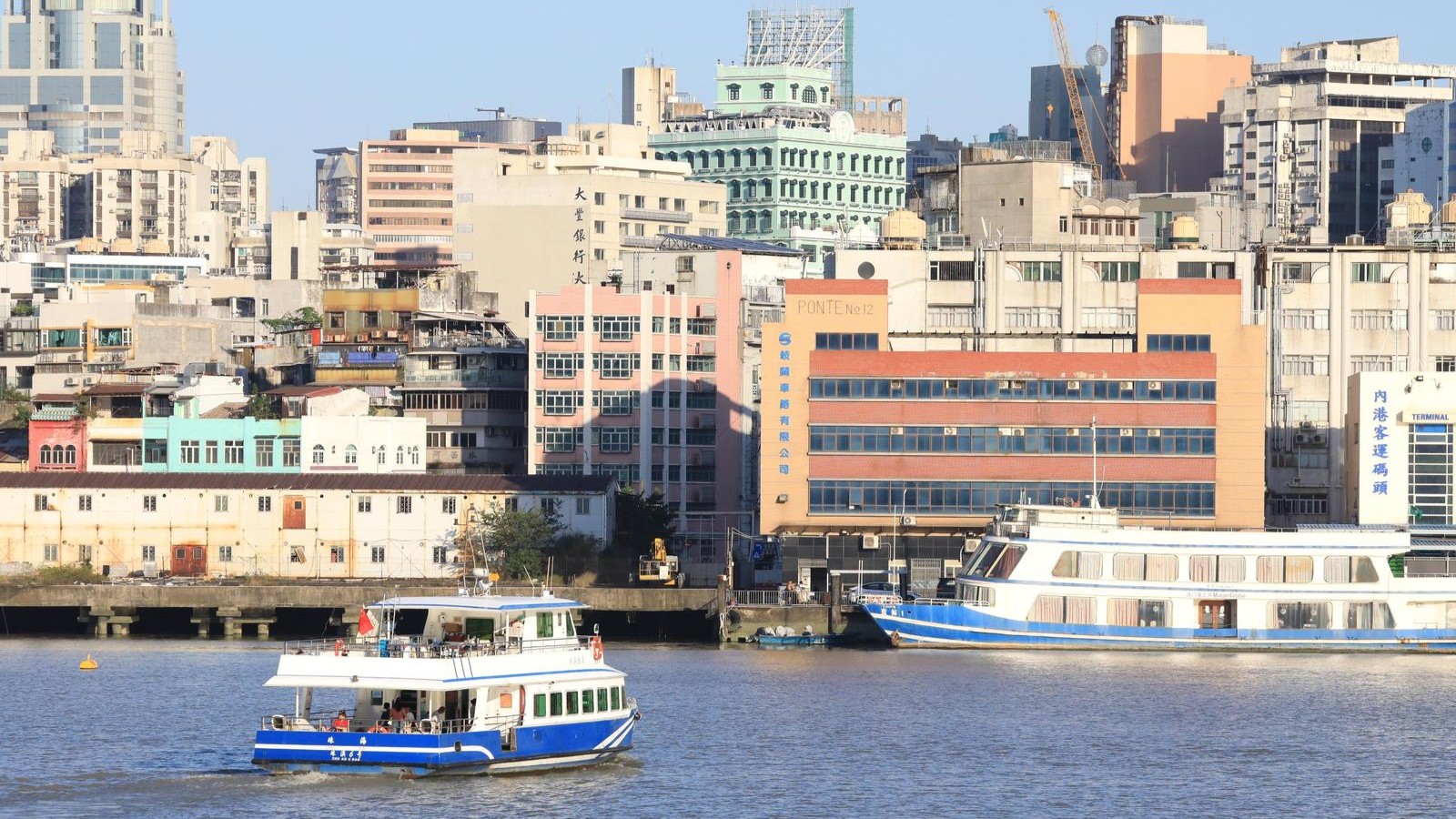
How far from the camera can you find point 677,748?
86.9 m

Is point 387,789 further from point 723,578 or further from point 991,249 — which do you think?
point 991,249

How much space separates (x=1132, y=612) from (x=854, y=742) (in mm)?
37154

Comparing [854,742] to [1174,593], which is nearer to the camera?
[854,742]

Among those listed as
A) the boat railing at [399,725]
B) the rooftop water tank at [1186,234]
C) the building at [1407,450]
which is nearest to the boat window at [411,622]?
the boat railing at [399,725]

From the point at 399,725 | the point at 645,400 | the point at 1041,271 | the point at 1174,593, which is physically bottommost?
the point at 399,725

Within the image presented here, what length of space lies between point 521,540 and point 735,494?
20.8 m

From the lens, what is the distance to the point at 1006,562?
124 m

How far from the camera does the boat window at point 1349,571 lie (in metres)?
125

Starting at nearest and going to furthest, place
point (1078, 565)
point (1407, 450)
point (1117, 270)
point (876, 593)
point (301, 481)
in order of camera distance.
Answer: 1. point (1078, 565)
2. point (876, 593)
3. point (1407, 450)
4. point (301, 481)
5. point (1117, 270)

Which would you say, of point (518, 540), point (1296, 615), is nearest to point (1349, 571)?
point (1296, 615)

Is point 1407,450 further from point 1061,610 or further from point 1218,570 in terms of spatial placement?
point 1061,610

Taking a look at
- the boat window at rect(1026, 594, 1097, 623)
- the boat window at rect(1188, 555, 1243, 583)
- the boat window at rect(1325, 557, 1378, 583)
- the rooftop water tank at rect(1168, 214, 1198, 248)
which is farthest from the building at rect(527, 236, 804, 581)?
the boat window at rect(1325, 557, 1378, 583)

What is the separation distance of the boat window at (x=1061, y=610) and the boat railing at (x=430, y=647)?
45.5 m

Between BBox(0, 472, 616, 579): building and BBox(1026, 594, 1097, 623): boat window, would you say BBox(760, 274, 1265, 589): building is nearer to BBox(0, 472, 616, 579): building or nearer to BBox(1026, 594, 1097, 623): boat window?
BBox(1026, 594, 1097, 623): boat window
